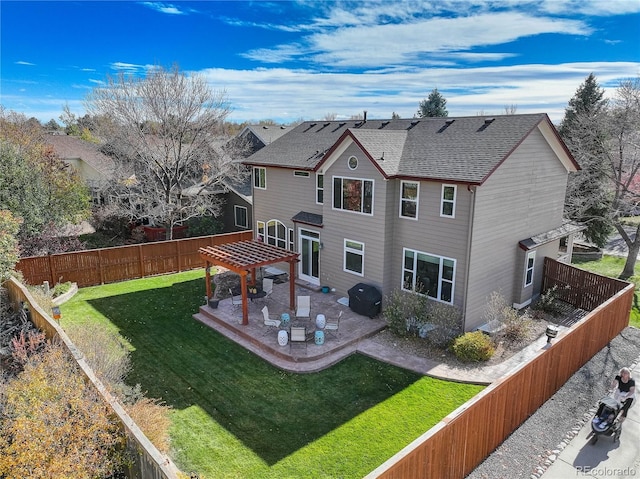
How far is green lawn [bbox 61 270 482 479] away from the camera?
8344 mm

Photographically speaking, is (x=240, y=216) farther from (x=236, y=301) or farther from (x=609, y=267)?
(x=609, y=267)

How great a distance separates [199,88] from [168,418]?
17805mm

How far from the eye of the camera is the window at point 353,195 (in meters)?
15.0

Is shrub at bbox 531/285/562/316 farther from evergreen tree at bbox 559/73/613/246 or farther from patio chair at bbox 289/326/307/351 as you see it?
patio chair at bbox 289/326/307/351

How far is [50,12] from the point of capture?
786 inches

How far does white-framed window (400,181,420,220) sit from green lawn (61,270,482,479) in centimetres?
513

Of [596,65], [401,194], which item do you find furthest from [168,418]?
[596,65]

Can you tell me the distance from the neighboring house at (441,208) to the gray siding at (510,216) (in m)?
0.04

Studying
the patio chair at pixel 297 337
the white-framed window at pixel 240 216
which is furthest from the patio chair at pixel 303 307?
the white-framed window at pixel 240 216

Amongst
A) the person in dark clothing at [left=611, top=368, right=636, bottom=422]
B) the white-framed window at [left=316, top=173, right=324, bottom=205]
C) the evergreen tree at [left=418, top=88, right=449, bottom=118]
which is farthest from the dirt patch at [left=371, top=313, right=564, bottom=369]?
the evergreen tree at [left=418, top=88, right=449, bottom=118]

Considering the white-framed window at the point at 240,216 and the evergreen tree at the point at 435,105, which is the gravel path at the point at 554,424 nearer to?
the white-framed window at the point at 240,216

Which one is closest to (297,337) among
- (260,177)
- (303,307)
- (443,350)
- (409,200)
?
(303,307)

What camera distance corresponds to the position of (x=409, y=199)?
14.3 meters

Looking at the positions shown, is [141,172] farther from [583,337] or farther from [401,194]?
[583,337]
